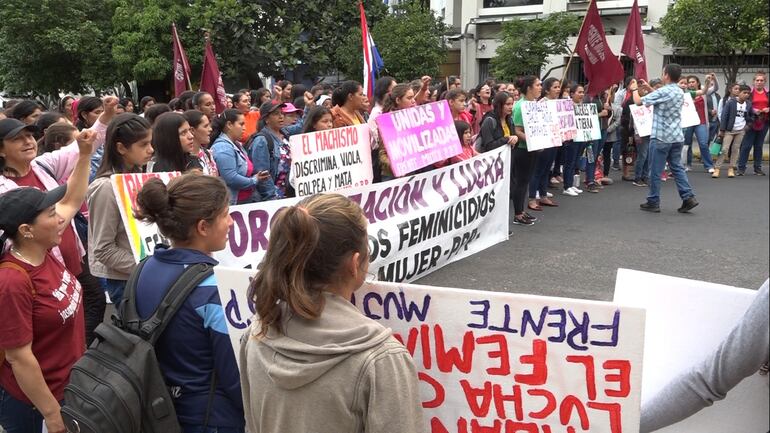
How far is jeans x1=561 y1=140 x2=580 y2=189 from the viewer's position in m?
10.1

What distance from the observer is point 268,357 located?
166 cm

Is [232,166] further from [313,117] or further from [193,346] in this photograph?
[193,346]

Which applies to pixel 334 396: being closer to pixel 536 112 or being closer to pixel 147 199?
pixel 147 199

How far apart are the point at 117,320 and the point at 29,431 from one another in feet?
3.05

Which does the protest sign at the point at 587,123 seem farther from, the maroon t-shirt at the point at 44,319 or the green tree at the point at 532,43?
the green tree at the point at 532,43

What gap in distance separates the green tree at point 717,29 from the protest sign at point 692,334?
15.2 m

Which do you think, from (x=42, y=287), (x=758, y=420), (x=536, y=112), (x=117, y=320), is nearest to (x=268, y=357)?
(x=117, y=320)

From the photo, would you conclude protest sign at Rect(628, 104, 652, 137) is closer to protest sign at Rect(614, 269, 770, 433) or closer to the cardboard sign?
the cardboard sign

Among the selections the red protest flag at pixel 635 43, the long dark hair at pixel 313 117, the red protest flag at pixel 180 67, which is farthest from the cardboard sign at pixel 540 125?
the red protest flag at pixel 180 67

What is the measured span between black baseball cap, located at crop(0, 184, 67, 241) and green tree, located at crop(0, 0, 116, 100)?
23.9 metres

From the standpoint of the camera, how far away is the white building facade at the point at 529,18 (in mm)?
23234

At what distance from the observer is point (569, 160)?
1035cm

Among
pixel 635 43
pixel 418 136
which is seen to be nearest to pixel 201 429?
pixel 418 136

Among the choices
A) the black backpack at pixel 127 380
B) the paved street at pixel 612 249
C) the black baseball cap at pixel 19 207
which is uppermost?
the black baseball cap at pixel 19 207
